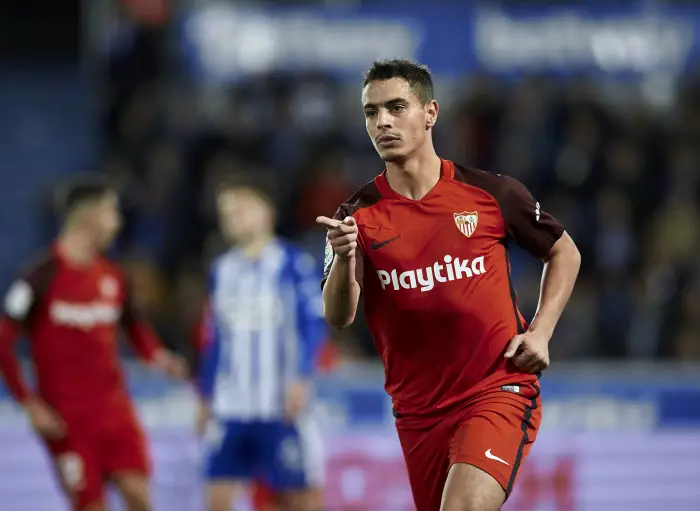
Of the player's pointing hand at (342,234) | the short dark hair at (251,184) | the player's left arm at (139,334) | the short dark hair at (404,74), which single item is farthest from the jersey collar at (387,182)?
the player's left arm at (139,334)

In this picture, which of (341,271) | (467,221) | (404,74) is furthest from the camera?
(467,221)

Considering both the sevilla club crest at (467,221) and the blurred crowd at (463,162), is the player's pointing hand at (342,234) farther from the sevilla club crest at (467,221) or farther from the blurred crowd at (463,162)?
the blurred crowd at (463,162)

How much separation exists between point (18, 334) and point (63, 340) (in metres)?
0.27

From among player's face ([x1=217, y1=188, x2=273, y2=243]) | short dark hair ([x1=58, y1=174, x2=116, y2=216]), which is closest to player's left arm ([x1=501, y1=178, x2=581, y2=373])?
player's face ([x1=217, y1=188, x2=273, y2=243])

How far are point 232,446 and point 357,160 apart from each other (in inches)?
196

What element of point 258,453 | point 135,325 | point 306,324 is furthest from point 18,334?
point 306,324

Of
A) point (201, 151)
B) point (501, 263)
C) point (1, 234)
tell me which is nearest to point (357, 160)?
point (201, 151)

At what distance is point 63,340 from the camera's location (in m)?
7.29

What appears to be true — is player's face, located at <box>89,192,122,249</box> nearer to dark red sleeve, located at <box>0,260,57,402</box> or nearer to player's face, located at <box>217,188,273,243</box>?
dark red sleeve, located at <box>0,260,57,402</box>

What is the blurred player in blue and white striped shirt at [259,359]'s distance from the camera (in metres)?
7.41

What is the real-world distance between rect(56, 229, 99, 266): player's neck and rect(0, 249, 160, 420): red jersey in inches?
1.9

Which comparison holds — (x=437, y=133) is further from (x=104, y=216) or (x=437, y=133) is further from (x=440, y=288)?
(x=440, y=288)

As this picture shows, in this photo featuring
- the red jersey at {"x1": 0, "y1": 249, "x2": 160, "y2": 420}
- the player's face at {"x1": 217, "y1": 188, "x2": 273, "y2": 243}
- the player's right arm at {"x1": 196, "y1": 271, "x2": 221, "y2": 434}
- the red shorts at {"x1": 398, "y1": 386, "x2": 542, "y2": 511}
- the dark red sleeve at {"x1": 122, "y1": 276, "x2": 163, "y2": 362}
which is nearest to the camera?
the red shorts at {"x1": 398, "y1": 386, "x2": 542, "y2": 511}

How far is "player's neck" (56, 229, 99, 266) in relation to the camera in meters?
7.45
